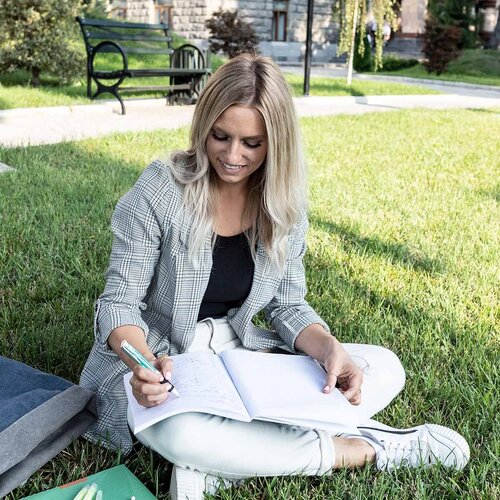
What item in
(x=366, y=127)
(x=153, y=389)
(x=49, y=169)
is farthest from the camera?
(x=366, y=127)

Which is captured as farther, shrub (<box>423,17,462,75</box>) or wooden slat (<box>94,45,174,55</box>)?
shrub (<box>423,17,462,75</box>)

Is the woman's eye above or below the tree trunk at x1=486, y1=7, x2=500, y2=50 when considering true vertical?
above

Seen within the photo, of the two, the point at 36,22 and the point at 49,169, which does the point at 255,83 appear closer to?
the point at 49,169

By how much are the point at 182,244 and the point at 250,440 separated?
61cm

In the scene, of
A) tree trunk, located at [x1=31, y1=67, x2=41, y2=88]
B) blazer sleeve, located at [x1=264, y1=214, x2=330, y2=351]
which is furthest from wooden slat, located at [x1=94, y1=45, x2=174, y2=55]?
blazer sleeve, located at [x1=264, y1=214, x2=330, y2=351]

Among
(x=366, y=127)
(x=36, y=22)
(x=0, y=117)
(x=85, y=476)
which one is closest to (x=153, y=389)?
(x=85, y=476)

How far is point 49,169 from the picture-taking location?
5406 mm

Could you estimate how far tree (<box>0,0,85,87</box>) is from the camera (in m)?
9.70

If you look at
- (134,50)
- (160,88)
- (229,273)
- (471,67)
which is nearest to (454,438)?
(229,273)

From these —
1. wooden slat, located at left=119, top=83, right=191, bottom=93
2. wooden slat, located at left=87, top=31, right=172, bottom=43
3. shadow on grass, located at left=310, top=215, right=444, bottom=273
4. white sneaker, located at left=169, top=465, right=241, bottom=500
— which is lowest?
shadow on grass, located at left=310, top=215, right=444, bottom=273

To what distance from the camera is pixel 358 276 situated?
148 inches

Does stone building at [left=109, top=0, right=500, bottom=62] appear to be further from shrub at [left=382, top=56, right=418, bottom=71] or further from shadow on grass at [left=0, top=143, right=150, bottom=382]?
shadow on grass at [left=0, top=143, right=150, bottom=382]

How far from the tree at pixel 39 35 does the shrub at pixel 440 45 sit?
15920 millimetres

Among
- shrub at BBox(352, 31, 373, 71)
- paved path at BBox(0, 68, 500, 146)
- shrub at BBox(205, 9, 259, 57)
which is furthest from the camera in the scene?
shrub at BBox(352, 31, 373, 71)
